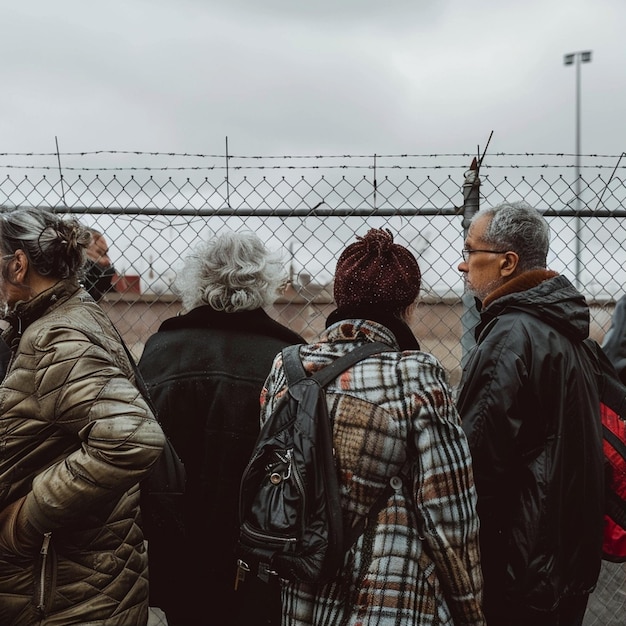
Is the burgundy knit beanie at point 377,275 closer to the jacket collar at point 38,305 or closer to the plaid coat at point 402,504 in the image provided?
the plaid coat at point 402,504

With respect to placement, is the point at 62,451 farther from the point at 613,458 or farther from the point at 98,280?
the point at 613,458

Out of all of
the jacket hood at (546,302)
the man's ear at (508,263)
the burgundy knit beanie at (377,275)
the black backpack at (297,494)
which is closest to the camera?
the black backpack at (297,494)

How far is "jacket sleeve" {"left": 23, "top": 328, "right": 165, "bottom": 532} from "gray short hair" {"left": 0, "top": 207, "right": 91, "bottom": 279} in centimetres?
30

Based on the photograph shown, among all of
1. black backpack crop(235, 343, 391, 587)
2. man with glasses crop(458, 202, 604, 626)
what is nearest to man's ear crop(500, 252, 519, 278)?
man with glasses crop(458, 202, 604, 626)

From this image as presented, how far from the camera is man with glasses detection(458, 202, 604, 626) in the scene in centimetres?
237

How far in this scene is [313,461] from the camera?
193cm

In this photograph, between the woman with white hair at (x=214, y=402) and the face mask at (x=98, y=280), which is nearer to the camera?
the woman with white hair at (x=214, y=402)

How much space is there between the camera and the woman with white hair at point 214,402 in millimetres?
2824

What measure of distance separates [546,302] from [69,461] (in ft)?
5.47

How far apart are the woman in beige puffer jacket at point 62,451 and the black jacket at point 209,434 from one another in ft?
1.79

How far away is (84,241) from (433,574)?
1.52m

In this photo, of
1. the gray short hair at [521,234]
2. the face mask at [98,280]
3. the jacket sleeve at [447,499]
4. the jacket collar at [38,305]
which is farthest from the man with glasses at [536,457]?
the face mask at [98,280]

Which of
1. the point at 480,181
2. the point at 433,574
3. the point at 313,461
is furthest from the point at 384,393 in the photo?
the point at 480,181

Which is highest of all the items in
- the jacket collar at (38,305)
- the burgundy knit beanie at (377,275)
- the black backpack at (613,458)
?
the burgundy knit beanie at (377,275)
